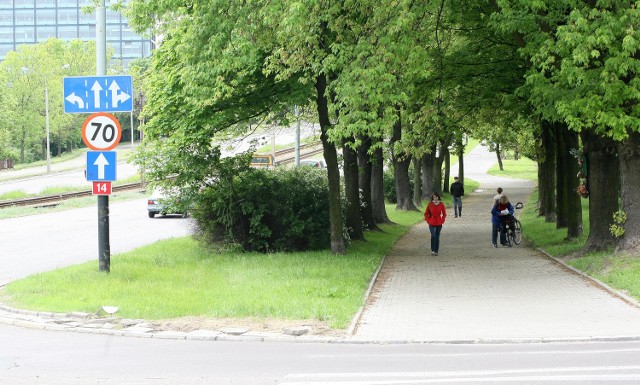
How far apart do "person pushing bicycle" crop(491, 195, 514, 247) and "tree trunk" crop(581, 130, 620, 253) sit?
15.9ft

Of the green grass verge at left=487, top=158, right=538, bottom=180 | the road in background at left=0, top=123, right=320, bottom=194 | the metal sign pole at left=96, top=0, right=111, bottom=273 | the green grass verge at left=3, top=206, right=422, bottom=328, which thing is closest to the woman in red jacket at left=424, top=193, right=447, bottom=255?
the green grass verge at left=3, top=206, right=422, bottom=328

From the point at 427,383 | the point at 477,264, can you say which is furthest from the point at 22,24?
the point at 427,383

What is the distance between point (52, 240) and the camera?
25.5 meters

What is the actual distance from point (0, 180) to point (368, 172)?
45.6 m

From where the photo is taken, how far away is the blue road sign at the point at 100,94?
15.2m

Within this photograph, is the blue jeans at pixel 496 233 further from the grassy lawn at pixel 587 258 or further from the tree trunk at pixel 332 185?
the tree trunk at pixel 332 185

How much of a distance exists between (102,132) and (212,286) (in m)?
3.33

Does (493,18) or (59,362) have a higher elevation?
(493,18)

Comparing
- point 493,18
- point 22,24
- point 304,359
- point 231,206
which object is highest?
point 22,24

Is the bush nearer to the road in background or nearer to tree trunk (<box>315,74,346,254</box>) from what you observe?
tree trunk (<box>315,74,346,254</box>)

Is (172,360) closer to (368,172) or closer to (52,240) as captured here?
(52,240)

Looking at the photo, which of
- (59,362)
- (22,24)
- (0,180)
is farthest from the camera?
(22,24)

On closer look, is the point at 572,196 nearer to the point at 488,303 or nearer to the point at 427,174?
the point at 488,303

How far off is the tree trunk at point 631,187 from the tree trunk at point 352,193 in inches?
308
